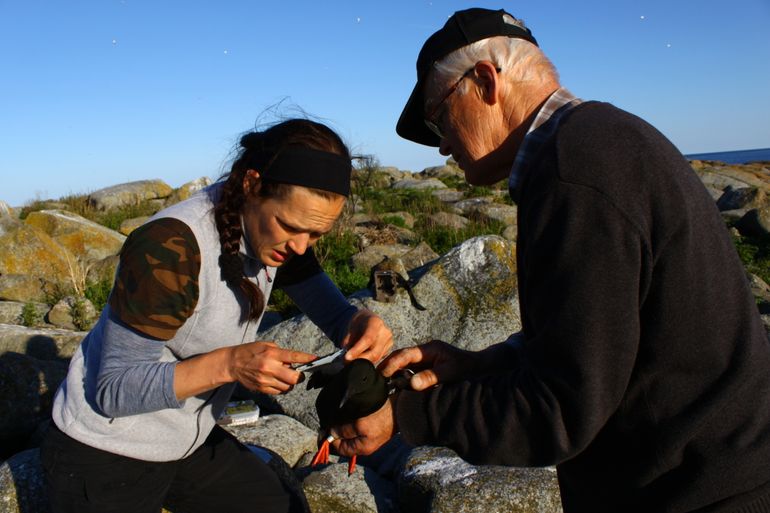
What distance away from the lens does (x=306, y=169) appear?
107 inches

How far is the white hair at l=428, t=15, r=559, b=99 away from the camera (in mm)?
2156

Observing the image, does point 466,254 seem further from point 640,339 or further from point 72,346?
point 640,339

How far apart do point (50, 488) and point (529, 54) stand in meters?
2.58

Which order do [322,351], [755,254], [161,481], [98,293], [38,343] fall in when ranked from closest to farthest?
1. [161,481]
2. [322,351]
3. [38,343]
4. [98,293]
5. [755,254]

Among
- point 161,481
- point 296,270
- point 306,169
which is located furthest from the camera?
point 296,270

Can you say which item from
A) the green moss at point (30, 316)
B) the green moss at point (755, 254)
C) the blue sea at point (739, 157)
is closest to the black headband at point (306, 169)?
the green moss at point (30, 316)

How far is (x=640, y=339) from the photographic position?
5.92 ft

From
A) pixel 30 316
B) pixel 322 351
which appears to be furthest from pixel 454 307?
pixel 30 316

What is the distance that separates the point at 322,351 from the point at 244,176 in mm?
3265

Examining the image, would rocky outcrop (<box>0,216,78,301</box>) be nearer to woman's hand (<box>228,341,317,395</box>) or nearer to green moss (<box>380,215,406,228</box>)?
green moss (<box>380,215,406,228</box>)

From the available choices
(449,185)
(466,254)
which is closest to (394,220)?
(466,254)

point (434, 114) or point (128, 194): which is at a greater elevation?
point (434, 114)

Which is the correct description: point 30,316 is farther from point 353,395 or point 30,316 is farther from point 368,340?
point 353,395

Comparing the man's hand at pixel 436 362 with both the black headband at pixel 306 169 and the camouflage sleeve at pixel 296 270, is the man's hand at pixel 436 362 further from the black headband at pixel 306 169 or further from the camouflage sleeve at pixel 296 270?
the camouflage sleeve at pixel 296 270
